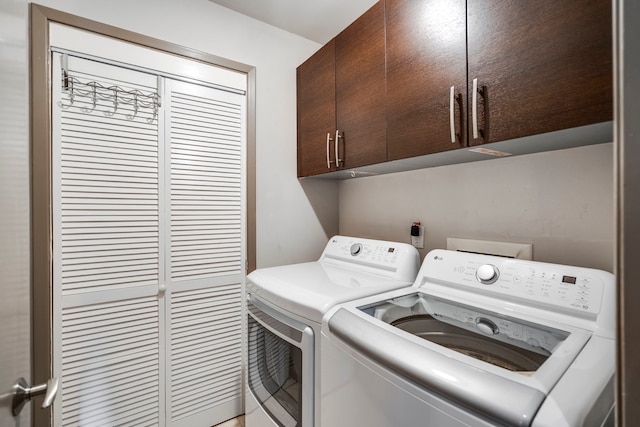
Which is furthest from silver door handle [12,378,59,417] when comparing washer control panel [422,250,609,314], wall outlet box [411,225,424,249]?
wall outlet box [411,225,424,249]

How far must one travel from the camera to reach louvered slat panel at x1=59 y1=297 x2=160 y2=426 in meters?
1.36

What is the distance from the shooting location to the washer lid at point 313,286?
105 centimetres

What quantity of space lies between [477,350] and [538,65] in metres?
0.85

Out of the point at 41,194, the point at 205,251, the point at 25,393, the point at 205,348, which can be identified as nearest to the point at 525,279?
the point at 25,393

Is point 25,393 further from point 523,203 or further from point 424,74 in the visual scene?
point 523,203

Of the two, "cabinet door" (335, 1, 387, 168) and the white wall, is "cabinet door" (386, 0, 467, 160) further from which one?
the white wall

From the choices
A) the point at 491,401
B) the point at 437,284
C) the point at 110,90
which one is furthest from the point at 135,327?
the point at 491,401

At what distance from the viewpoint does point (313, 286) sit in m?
1.22

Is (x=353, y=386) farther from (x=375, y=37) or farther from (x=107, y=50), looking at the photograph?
(x=107, y=50)

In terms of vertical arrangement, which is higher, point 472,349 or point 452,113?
point 452,113

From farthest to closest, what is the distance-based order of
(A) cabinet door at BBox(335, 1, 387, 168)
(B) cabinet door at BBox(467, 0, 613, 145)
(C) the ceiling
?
(C) the ceiling, (A) cabinet door at BBox(335, 1, 387, 168), (B) cabinet door at BBox(467, 0, 613, 145)

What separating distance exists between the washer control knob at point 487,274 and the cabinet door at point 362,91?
0.63 meters

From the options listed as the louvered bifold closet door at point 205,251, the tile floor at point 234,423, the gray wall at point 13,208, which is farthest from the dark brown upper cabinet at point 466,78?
the tile floor at point 234,423

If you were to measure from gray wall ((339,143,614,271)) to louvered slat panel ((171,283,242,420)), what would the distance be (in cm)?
114
